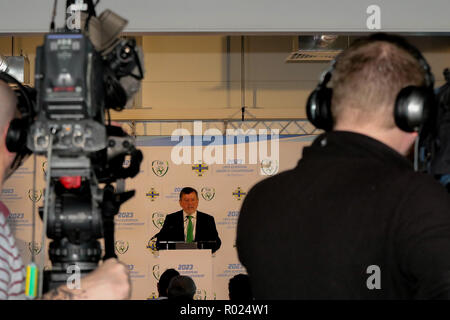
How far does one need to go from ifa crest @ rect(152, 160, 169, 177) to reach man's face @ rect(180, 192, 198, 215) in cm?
47

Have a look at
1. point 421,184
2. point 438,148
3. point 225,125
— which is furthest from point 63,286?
point 225,125

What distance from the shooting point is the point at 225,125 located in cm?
695

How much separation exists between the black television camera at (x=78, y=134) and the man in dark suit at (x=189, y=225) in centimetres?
452

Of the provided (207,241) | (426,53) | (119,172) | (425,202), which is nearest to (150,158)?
(207,241)

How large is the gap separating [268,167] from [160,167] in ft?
4.19

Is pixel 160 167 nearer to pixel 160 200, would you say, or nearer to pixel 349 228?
pixel 160 200

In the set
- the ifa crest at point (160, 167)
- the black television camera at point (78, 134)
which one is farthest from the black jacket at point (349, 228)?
the ifa crest at point (160, 167)

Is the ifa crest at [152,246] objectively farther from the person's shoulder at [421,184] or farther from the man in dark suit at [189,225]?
the person's shoulder at [421,184]

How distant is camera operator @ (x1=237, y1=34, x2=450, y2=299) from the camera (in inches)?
37.4

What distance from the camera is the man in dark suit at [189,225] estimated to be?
5758 millimetres

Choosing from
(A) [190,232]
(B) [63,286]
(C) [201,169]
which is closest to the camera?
(B) [63,286]

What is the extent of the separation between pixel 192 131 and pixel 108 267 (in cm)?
638

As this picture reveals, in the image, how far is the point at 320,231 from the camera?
3.36 feet

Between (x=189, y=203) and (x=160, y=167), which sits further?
(x=160, y=167)
